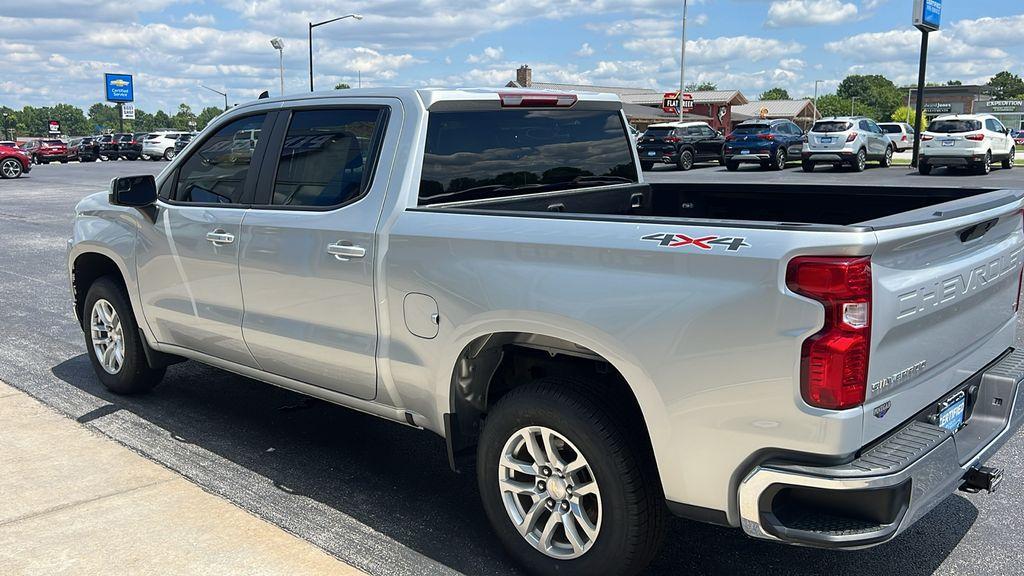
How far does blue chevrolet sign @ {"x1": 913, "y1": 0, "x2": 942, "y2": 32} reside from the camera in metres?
29.7

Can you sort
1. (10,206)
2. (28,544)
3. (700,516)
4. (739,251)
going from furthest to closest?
(10,206)
(28,544)
(700,516)
(739,251)

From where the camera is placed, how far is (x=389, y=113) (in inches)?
157

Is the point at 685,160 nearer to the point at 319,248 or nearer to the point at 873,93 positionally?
the point at 319,248

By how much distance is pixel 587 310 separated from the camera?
3047 mm

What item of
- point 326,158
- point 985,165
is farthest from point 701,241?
point 985,165

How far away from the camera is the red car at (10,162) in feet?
104

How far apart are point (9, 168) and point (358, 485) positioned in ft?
109

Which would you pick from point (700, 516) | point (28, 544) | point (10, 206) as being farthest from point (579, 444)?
point (10, 206)

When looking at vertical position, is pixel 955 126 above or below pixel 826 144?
above

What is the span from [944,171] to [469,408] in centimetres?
2866

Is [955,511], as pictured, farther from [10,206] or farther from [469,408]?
[10,206]

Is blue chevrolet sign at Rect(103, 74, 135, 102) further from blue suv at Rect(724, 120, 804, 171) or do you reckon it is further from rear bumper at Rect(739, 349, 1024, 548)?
rear bumper at Rect(739, 349, 1024, 548)

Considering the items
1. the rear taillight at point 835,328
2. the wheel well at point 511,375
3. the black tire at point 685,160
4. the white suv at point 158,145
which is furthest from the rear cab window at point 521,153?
the white suv at point 158,145

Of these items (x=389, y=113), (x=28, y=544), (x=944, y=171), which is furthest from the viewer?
(x=944, y=171)
